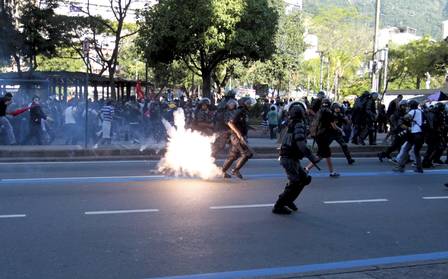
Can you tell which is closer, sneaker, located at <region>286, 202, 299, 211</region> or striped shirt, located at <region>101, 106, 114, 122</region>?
sneaker, located at <region>286, 202, 299, 211</region>

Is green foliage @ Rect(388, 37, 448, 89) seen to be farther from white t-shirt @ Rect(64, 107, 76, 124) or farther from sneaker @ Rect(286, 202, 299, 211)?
sneaker @ Rect(286, 202, 299, 211)

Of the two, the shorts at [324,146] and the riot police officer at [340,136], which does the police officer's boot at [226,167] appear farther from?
the riot police officer at [340,136]

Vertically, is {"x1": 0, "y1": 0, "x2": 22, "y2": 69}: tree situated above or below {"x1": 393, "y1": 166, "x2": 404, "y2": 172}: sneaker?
above

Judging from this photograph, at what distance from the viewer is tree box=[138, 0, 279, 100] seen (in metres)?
25.2

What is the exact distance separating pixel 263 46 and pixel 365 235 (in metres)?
21.0

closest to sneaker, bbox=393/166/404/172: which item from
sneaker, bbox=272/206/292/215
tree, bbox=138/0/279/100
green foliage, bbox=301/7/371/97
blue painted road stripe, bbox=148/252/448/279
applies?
sneaker, bbox=272/206/292/215

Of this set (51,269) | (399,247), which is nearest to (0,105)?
(51,269)

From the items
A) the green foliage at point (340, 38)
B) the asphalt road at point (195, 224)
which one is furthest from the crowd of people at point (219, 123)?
the green foliage at point (340, 38)

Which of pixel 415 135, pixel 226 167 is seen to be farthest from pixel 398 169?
pixel 226 167

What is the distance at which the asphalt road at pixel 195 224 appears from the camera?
5.62 meters

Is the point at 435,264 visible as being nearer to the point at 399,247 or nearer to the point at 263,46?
the point at 399,247

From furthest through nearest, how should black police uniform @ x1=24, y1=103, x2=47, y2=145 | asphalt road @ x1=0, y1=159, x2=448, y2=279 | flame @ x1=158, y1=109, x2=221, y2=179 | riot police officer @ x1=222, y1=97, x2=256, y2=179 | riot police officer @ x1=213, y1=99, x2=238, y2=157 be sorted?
1. black police uniform @ x1=24, y1=103, x2=47, y2=145
2. riot police officer @ x1=213, y1=99, x2=238, y2=157
3. flame @ x1=158, y1=109, x2=221, y2=179
4. riot police officer @ x1=222, y1=97, x2=256, y2=179
5. asphalt road @ x1=0, y1=159, x2=448, y2=279

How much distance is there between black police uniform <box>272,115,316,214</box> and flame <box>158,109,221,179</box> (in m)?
3.42

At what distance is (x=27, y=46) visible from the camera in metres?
31.1
